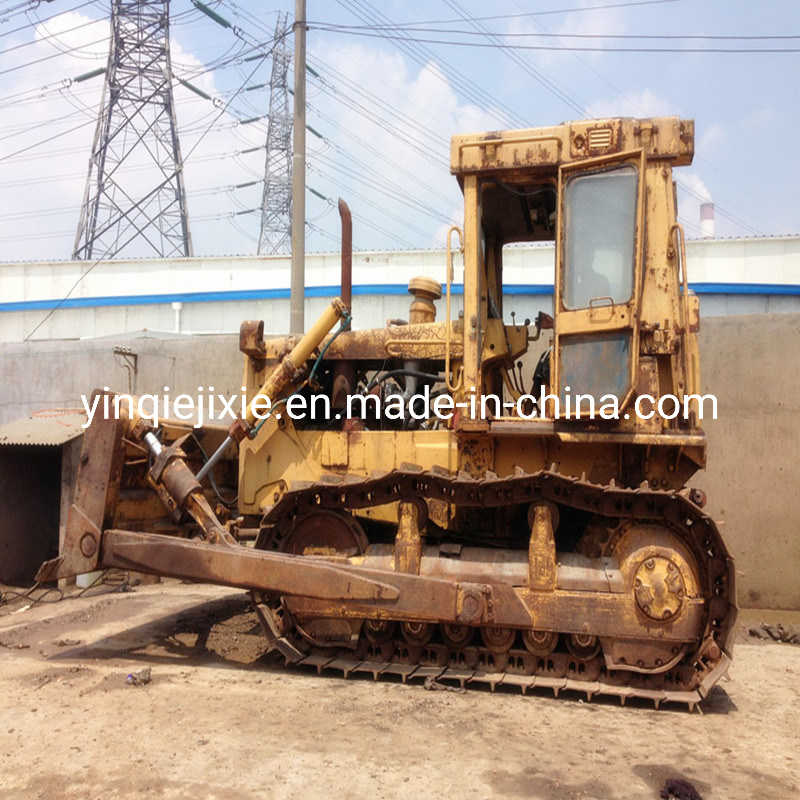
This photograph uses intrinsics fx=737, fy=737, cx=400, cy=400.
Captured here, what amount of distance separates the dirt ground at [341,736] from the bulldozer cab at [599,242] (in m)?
1.81

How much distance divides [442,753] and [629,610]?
1.45m

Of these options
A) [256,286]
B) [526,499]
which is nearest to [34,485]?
[526,499]

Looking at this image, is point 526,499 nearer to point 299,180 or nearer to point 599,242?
point 599,242

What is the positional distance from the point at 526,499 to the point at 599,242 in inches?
65.5

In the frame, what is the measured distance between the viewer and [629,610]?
168 inches

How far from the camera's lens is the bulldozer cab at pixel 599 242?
4.46 metres

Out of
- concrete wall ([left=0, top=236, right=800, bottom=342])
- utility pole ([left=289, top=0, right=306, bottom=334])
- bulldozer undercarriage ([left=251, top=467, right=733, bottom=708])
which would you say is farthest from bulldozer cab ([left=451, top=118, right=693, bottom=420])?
concrete wall ([left=0, top=236, right=800, bottom=342])

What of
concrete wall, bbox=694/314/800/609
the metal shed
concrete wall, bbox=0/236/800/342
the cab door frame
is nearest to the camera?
the cab door frame

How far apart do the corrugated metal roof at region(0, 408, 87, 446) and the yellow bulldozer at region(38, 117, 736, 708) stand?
9.34 ft

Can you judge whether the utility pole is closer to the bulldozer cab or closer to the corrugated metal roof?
the corrugated metal roof

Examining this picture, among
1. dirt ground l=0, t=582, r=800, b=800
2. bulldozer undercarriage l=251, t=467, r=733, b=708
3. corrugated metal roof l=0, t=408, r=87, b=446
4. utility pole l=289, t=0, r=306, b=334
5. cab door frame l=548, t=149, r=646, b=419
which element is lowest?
dirt ground l=0, t=582, r=800, b=800

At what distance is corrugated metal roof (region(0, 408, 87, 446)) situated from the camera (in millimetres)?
7711

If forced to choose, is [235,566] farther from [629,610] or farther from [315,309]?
[315,309]

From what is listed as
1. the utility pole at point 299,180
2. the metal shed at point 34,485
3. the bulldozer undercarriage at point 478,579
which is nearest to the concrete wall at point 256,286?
the utility pole at point 299,180
